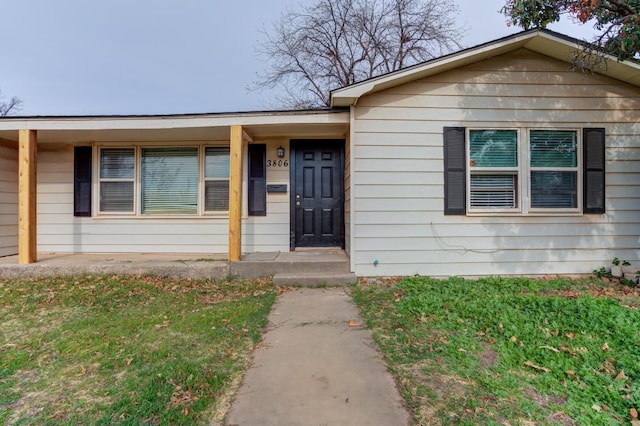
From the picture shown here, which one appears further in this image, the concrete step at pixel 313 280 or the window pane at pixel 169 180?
the window pane at pixel 169 180

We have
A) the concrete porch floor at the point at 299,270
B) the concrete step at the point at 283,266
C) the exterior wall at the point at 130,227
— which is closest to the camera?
the concrete porch floor at the point at 299,270

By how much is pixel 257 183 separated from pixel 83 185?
3.31 m

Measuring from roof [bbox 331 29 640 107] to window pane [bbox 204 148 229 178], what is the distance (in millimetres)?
2492

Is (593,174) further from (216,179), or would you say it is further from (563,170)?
(216,179)

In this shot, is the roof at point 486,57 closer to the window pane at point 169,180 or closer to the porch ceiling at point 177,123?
the porch ceiling at point 177,123

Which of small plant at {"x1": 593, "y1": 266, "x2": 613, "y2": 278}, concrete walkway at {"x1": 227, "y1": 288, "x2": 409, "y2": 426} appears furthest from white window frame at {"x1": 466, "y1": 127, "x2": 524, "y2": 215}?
concrete walkway at {"x1": 227, "y1": 288, "x2": 409, "y2": 426}

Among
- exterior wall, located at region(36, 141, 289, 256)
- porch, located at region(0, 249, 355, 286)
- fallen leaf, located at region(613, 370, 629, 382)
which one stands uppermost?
exterior wall, located at region(36, 141, 289, 256)

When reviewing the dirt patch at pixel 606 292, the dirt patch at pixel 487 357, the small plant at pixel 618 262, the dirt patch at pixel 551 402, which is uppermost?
the small plant at pixel 618 262

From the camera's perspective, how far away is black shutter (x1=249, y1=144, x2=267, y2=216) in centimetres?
638

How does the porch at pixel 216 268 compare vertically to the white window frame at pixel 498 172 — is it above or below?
below

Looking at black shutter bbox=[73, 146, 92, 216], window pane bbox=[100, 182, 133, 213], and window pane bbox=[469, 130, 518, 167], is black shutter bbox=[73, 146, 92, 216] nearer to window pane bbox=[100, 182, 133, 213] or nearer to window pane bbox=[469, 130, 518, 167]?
window pane bbox=[100, 182, 133, 213]

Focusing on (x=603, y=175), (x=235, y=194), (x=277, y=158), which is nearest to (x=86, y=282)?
(x=235, y=194)

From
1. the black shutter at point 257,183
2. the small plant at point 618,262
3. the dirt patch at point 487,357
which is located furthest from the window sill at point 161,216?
the small plant at point 618,262

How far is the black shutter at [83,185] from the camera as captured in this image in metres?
6.46
